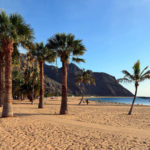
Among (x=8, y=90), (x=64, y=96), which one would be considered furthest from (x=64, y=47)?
(x=8, y=90)

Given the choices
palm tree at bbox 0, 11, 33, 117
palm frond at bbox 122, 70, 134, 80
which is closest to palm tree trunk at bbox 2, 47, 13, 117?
palm tree at bbox 0, 11, 33, 117

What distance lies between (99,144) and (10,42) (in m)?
9.93

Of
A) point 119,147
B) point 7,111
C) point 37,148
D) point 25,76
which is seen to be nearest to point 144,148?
point 119,147

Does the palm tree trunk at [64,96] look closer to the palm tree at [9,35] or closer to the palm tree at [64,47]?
the palm tree at [64,47]

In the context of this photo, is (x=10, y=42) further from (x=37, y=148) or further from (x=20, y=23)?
(x=37, y=148)

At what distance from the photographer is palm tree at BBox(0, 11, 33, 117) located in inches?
434

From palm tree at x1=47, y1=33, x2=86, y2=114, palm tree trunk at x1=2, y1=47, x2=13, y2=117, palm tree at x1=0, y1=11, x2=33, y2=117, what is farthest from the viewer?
palm tree at x1=47, y1=33, x2=86, y2=114

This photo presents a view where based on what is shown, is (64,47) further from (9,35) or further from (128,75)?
(128,75)

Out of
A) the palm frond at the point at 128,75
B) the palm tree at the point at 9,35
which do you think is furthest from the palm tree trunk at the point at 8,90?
the palm frond at the point at 128,75

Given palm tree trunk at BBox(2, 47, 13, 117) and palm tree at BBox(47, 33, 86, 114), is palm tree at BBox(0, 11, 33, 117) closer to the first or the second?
palm tree trunk at BBox(2, 47, 13, 117)

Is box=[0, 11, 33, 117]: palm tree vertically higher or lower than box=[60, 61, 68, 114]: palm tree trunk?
higher

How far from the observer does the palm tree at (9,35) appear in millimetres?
11031

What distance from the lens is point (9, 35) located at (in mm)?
11047

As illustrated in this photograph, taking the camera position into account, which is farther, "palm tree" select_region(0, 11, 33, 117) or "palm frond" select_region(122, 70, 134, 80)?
"palm frond" select_region(122, 70, 134, 80)
